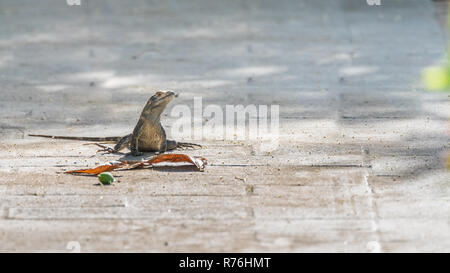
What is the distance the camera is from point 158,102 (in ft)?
19.7

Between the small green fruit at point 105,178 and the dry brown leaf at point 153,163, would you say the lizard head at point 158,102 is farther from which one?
the small green fruit at point 105,178

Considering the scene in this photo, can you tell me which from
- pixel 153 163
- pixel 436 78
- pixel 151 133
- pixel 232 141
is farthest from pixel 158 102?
pixel 436 78

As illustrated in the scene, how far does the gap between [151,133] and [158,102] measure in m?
0.25

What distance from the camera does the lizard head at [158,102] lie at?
5.99 metres

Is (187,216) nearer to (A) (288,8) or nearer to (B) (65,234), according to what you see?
(B) (65,234)

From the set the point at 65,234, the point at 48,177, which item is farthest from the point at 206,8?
the point at 65,234

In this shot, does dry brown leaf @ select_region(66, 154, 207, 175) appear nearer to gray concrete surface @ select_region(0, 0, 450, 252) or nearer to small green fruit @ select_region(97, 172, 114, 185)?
gray concrete surface @ select_region(0, 0, 450, 252)

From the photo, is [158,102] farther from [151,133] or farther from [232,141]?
Answer: [232,141]

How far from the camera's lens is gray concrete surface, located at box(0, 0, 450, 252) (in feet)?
15.1

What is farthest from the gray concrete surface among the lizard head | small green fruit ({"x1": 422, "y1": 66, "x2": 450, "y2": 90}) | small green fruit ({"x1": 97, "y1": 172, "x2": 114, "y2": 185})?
the lizard head

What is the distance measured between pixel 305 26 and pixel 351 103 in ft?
13.0

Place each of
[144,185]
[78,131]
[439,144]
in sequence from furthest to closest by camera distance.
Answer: [78,131]
[439,144]
[144,185]

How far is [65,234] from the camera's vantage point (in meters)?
4.55

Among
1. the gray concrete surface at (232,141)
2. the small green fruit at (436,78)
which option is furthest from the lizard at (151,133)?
the small green fruit at (436,78)
